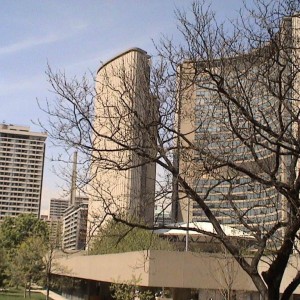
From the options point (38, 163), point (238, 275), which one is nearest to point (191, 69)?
point (238, 275)

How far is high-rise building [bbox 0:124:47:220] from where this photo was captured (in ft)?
563

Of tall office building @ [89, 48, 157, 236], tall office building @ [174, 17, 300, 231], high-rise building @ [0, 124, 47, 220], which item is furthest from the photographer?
high-rise building @ [0, 124, 47, 220]

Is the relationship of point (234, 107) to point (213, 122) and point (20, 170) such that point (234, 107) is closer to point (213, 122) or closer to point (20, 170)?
point (213, 122)

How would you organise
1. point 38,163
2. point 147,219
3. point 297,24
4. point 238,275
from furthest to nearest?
1. point 38,163
2. point 238,275
3. point 147,219
4. point 297,24

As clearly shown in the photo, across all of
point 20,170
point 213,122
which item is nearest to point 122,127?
point 213,122

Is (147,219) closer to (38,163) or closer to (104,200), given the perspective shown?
Result: (104,200)

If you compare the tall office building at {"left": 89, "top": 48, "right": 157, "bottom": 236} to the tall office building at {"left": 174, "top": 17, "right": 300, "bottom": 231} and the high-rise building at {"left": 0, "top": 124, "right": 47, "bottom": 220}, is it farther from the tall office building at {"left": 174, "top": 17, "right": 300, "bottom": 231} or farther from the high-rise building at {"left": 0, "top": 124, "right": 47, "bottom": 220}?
the high-rise building at {"left": 0, "top": 124, "right": 47, "bottom": 220}

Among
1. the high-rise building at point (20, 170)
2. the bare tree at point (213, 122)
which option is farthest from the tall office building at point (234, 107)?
the high-rise building at point (20, 170)

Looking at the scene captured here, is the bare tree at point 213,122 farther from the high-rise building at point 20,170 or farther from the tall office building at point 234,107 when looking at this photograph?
the high-rise building at point 20,170

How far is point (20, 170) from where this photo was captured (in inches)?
7018

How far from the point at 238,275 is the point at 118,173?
45.5ft

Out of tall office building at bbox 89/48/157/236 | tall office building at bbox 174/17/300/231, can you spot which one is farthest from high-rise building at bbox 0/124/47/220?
tall office building at bbox 174/17/300/231

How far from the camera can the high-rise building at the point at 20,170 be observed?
6752 inches

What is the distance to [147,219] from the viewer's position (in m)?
10.9
